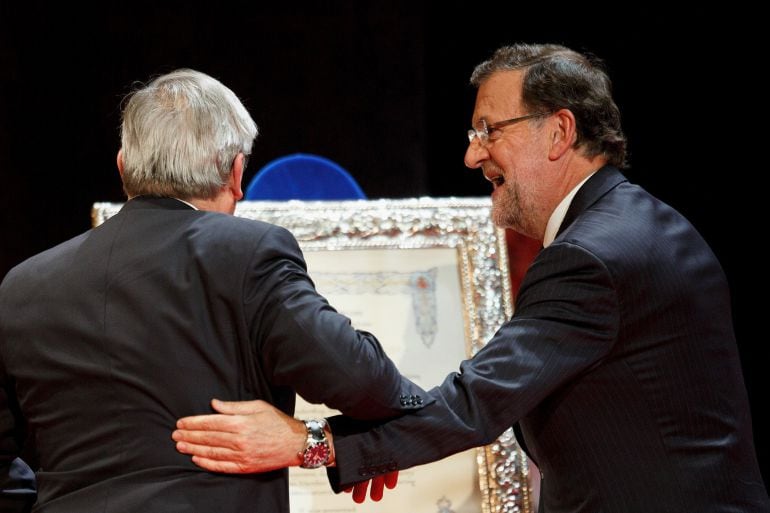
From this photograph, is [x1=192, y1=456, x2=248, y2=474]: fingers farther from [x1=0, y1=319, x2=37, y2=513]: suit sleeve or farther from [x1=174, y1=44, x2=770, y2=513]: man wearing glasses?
[x1=0, y1=319, x2=37, y2=513]: suit sleeve

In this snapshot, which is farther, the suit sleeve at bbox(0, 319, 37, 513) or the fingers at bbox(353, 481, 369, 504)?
the fingers at bbox(353, 481, 369, 504)

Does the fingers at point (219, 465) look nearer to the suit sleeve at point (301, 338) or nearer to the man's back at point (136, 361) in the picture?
the man's back at point (136, 361)

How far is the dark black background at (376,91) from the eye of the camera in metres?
4.27

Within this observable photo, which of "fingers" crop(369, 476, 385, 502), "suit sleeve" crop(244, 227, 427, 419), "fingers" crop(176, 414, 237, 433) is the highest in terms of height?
"suit sleeve" crop(244, 227, 427, 419)

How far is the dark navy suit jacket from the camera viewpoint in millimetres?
1859

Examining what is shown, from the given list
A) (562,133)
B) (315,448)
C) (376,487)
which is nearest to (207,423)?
(315,448)

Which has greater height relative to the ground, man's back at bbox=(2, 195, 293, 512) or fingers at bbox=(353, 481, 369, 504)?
man's back at bbox=(2, 195, 293, 512)

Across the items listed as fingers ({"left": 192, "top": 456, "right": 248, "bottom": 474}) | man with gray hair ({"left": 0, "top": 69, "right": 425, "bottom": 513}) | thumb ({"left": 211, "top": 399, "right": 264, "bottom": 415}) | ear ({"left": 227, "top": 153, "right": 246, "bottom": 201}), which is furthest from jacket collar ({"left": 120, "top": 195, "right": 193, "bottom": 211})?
fingers ({"left": 192, "top": 456, "right": 248, "bottom": 474})

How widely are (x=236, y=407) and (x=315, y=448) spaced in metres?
0.24

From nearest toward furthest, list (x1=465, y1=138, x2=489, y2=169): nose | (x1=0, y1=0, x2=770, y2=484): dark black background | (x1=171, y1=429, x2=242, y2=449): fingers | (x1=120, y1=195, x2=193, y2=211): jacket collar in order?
1. (x1=171, y1=429, x2=242, y2=449): fingers
2. (x1=120, y1=195, x2=193, y2=211): jacket collar
3. (x1=465, y1=138, x2=489, y2=169): nose
4. (x1=0, y1=0, x2=770, y2=484): dark black background

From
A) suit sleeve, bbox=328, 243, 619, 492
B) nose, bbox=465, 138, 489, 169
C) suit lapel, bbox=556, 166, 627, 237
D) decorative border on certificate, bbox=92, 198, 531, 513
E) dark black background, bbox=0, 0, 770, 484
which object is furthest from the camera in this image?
dark black background, bbox=0, 0, 770, 484

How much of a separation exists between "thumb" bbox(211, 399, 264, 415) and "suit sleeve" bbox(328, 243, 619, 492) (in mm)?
237

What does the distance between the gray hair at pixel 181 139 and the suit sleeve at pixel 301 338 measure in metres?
0.21

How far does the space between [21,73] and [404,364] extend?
242cm
